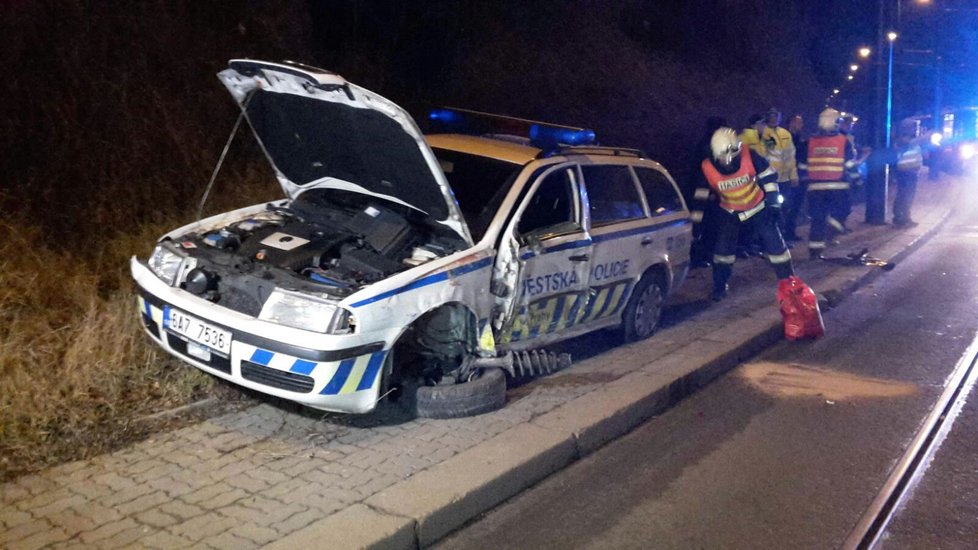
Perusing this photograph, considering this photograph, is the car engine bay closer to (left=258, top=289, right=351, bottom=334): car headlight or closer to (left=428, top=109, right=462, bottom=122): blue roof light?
(left=258, top=289, right=351, bottom=334): car headlight

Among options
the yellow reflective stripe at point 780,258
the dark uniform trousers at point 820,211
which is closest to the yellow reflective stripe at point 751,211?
the yellow reflective stripe at point 780,258

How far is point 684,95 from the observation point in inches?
679

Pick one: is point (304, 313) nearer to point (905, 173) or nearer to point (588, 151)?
point (588, 151)

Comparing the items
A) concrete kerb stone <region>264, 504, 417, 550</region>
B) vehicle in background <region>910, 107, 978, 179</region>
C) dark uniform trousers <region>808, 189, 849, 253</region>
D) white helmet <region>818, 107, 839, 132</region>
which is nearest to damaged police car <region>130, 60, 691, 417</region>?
concrete kerb stone <region>264, 504, 417, 550</region>

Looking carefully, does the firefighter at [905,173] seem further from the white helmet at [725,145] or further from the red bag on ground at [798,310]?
the red bag on ground at [798,310]

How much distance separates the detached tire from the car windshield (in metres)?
Answer: 1.00

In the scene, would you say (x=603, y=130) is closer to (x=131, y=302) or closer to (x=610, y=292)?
(x=610, y=292)

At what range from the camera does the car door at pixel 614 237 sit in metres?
6.26

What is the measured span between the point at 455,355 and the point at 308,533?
190 centimetres

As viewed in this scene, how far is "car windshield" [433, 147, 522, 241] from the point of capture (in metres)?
5.54

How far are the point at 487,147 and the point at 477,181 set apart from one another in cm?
39

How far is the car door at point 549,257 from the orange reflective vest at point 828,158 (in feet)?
22.7

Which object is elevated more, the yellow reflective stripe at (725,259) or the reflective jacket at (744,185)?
the reflective jacket at (744,185)

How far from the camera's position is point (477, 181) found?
5.91 metres
